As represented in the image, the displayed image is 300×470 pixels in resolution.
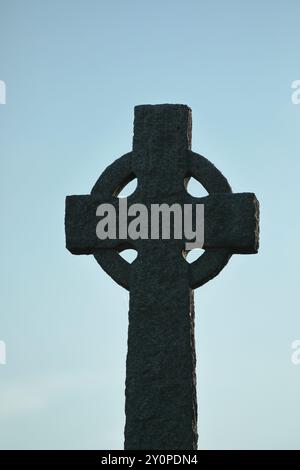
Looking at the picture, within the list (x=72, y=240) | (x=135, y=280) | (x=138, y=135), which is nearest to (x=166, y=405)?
(x=135, y=280)

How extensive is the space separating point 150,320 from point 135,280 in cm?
33

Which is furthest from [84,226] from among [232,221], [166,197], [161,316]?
[232,221]

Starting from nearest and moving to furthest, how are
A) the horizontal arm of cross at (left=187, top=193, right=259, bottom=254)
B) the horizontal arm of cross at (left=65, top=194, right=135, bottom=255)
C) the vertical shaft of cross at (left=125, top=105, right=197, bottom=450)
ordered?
the vertical shaft of cross at (left=125, top=105, right=197, bottom=450)
the horizontal arm of cross at (left=187, top=193, right=259, bottom=254)
the horizontal arm of cross at (left=65, top=194, right=135, bottom=255)

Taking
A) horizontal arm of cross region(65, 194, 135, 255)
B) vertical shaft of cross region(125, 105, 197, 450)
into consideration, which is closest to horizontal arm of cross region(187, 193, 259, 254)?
vertical shaft of cross region(125, 105, 197, 450)

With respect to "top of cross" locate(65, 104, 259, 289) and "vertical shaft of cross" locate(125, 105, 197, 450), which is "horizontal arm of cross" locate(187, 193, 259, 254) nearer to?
"top of cross" locate(65, 104, 259, 289)

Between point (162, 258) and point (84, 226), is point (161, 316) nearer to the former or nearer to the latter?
point (162, 258)

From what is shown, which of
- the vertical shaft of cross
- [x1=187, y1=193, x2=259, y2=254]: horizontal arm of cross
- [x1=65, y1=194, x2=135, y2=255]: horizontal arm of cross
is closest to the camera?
the vertical shaft of cross

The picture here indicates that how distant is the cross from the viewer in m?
7.92

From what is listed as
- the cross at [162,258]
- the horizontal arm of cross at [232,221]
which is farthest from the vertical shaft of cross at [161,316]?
the horizontal arm of cross at [232,221]

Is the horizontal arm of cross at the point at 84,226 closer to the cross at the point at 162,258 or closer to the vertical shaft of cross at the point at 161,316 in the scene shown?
the cross at the point at 162,258

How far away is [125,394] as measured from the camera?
8.02 metres

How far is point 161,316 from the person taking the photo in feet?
26.6

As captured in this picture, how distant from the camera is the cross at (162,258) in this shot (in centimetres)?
792
